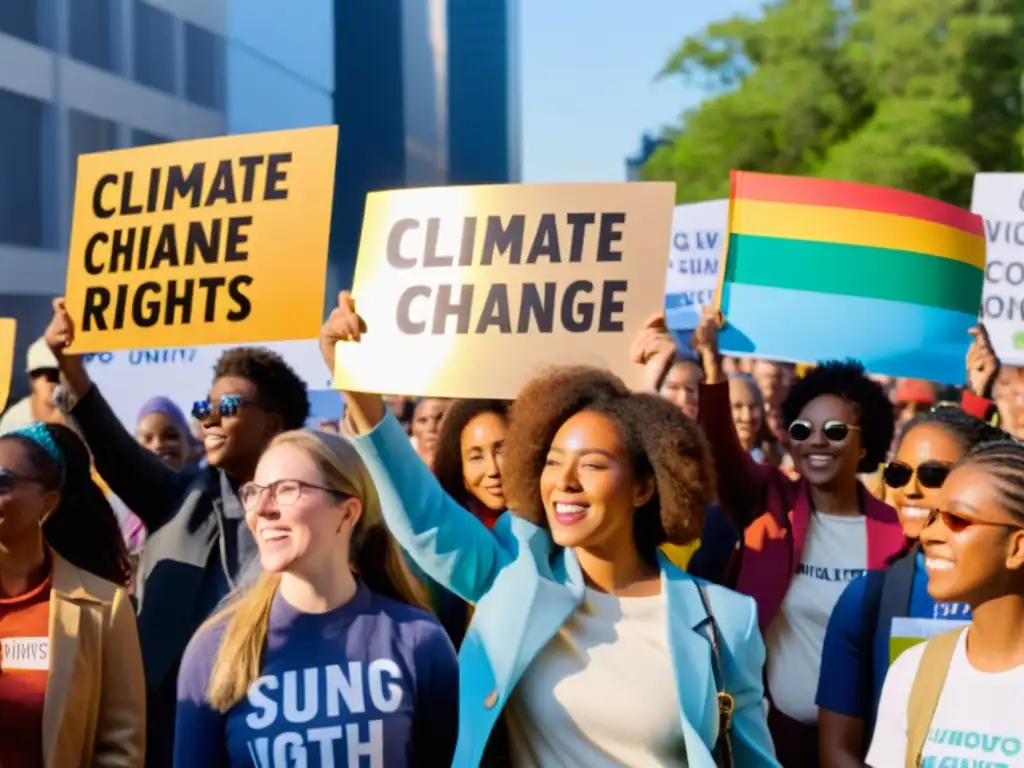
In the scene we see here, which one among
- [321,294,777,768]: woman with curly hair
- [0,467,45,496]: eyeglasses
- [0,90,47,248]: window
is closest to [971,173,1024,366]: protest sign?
[321,294,777,768]: woman with curly hair

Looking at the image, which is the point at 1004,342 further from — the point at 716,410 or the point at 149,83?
the point at 149,83

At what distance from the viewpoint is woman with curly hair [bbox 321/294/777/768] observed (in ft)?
10.3

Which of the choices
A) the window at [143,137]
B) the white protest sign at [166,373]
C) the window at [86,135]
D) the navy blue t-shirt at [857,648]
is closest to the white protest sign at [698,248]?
the white protest sign at [166,373]

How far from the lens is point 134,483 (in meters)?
4.72

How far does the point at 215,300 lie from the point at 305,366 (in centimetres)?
342

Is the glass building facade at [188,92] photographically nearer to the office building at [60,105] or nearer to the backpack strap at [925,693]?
the office building at [60,105]

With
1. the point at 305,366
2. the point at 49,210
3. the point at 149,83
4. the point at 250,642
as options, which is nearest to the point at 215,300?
the point at 250,642

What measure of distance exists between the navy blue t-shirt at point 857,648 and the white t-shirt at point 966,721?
758 mm

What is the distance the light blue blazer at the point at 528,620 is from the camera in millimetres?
3150

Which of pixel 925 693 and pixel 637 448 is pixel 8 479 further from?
pixel 925 693

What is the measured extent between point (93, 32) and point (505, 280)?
54.1ft

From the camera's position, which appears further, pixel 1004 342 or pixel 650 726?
pixel 1004 342

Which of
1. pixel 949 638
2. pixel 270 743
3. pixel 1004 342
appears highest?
pixel 1004 342

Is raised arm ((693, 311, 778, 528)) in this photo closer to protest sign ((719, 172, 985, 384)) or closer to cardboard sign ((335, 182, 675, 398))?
cardboard sign ((335, 182, 675, 398))
